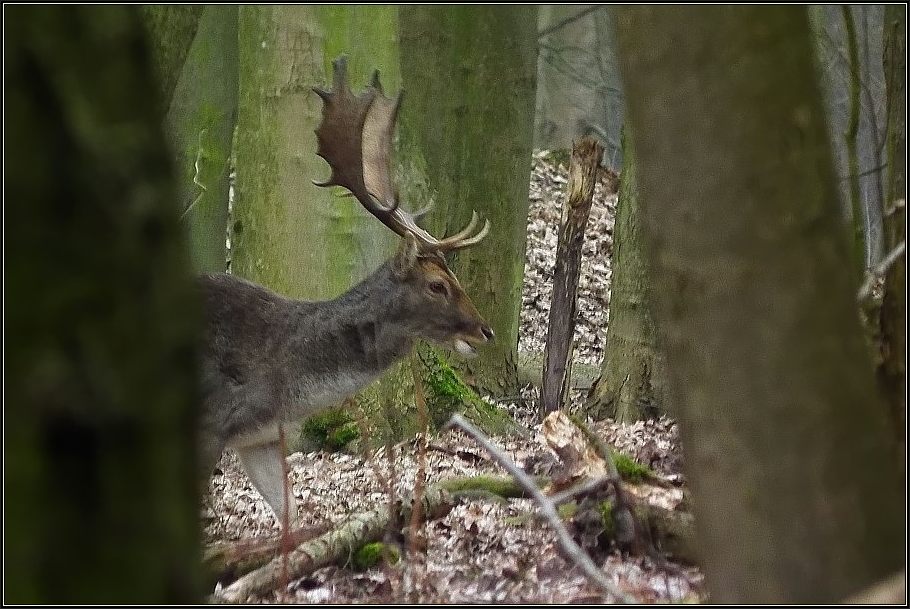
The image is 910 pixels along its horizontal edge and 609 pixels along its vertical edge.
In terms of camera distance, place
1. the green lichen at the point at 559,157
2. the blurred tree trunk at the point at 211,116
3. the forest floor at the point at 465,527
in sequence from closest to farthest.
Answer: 1. the forest floor at the point at 465,527
2. the blurred tree trunk at the point at 211,116
3. the green lichen at the point at 559,157

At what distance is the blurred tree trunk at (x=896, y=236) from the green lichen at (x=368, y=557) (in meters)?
2.53

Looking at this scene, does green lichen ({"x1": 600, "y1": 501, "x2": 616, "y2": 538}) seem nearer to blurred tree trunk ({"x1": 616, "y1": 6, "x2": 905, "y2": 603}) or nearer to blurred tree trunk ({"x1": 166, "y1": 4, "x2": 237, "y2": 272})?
blurred tree trunk ({"x1": 616, "y1": 6, "x2": 905, "y2": 603})

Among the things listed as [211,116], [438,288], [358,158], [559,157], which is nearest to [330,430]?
[438,288]

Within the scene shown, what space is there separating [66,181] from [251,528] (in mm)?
5355

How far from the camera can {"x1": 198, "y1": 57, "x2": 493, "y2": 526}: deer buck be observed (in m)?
6.04

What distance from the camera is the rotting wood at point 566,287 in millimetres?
8061

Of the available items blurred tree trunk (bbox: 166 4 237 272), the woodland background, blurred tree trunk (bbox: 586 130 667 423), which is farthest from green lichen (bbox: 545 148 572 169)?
the woodland background

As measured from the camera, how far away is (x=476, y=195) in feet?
32.2

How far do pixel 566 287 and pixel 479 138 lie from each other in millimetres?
2333

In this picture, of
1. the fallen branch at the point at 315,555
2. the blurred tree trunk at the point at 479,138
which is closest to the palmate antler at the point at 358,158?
the fallen branch at the point at 315,555

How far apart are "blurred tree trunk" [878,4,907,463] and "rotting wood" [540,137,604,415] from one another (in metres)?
4.18

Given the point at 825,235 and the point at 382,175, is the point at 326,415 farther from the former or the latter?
the point at 825,235

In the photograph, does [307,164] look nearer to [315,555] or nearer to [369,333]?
[369,333]

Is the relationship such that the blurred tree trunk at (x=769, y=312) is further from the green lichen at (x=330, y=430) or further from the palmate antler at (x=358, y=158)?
the green lichen at (x=330, y=430)
